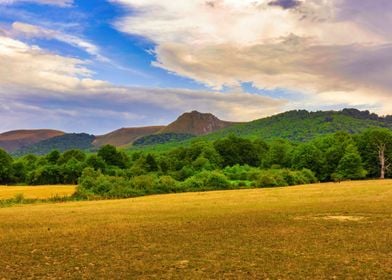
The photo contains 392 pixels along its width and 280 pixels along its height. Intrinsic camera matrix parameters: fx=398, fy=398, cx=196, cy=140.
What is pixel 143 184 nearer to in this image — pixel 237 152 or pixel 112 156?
pixel 112 156

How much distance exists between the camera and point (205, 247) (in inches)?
934

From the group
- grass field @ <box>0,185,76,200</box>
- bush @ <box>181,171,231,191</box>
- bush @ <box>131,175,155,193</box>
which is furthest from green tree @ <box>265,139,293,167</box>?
grass field @ <box>0,185,76,200</box>

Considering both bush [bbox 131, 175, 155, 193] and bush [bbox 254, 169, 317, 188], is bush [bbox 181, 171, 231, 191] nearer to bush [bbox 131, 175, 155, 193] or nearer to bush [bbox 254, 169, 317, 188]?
bush [bbox 254, 169, 317, 188]

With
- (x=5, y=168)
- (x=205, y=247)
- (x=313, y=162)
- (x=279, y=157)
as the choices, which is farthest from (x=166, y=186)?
(x=5, y=168)

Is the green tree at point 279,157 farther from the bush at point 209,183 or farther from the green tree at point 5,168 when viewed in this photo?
the green tree at point 5,168

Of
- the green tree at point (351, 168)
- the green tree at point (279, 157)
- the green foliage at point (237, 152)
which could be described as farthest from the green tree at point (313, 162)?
the green foliage at point (237, 152)

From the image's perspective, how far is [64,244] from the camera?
25.9 metres

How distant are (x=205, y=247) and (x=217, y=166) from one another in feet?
387

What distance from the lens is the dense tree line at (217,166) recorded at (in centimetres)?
9406

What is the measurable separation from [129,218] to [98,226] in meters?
6.13

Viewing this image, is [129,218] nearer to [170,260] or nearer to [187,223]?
[187,223]

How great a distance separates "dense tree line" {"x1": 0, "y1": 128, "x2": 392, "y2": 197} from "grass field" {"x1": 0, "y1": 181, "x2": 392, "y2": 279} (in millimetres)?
52997

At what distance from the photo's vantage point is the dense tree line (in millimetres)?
94062

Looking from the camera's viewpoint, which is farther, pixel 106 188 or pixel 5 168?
pixel 5 168
